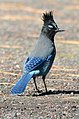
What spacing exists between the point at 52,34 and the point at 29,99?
4.37ft

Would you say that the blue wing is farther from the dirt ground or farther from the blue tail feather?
the dirt ground

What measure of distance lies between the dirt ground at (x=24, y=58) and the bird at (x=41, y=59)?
29cm

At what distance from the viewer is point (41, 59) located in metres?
9.86

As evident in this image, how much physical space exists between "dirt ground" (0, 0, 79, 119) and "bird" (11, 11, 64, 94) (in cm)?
29

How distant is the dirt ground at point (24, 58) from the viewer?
8965 mm

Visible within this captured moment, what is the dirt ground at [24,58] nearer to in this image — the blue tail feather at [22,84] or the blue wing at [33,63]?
the blue tail feather at [22,84]

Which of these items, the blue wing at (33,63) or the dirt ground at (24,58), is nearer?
the dirt ground at (24,58)

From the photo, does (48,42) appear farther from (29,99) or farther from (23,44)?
(23,44)

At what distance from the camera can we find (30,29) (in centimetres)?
2041

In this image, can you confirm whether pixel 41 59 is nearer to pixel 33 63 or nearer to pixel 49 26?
pixel 33 63

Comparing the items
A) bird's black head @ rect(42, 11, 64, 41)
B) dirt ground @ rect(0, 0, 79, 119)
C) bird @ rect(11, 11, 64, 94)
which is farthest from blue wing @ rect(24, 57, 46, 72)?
bird's black head @ rect(42, 11, 64, 41)

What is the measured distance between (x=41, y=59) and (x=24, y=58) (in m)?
4.66

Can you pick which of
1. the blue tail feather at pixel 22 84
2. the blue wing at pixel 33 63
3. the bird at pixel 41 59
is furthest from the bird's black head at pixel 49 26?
the blue tail feather at pixel 22 84

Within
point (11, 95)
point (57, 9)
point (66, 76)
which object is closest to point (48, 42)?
point (11, 95)
